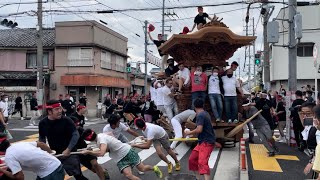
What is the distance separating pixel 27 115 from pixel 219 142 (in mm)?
20243

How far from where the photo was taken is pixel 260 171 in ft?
29.7

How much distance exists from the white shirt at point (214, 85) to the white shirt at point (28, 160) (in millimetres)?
7089

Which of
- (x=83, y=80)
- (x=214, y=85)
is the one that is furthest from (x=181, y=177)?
(x=83, y=80)

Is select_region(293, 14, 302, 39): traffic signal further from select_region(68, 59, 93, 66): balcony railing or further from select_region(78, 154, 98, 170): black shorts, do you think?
select_region(68, 59, 93, 66): balcony railing

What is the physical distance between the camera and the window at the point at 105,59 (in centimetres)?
3359

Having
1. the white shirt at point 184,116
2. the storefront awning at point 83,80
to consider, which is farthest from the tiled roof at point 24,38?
the white shirt at point 184,116

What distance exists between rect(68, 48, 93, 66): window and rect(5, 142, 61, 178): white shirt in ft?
89.3

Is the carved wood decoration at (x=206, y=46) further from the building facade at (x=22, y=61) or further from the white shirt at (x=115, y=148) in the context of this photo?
the building facade at (x=22, y=61)

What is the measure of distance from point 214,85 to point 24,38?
27.3 m

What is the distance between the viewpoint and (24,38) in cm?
3428

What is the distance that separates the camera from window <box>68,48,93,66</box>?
105ft

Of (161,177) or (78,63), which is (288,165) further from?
(78,63)

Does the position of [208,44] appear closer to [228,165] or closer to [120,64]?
[228,165]

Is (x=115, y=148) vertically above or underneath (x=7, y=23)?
underneath
